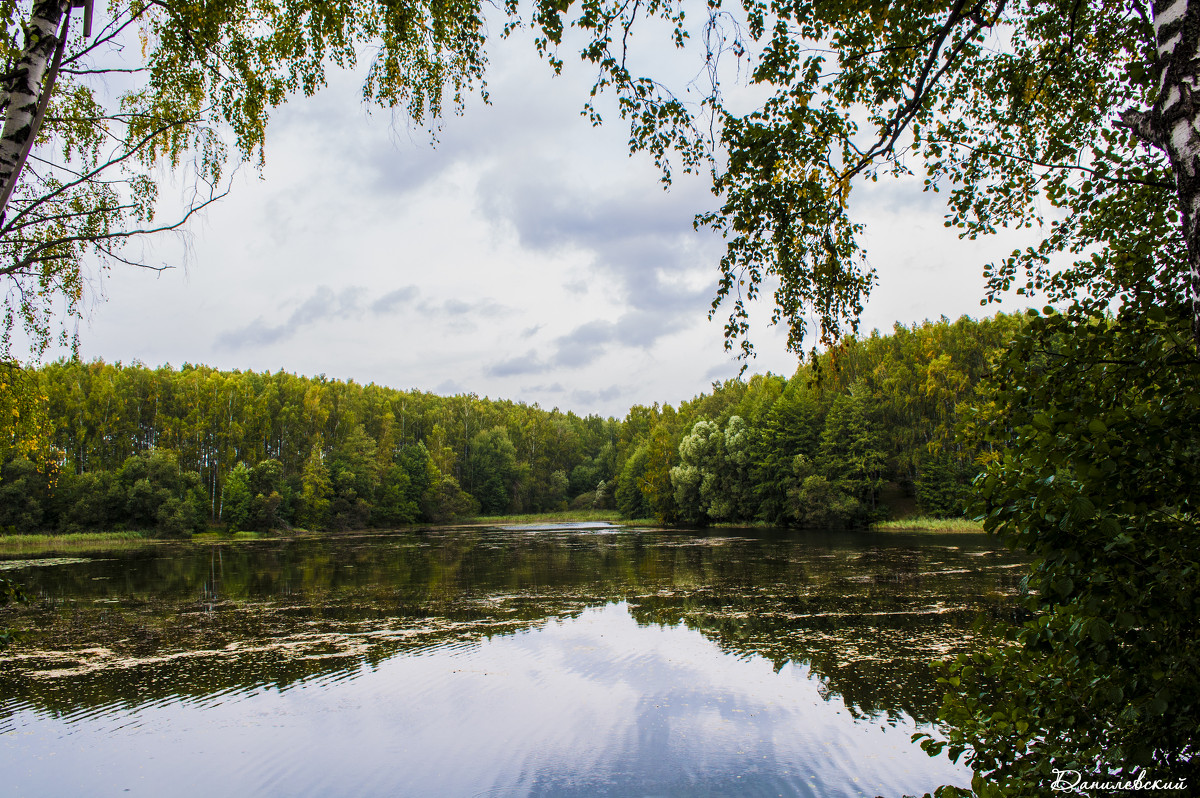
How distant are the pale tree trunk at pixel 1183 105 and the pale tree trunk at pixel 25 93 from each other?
524 cm

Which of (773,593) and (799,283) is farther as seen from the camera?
(773,593)

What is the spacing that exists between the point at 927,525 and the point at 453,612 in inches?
1257

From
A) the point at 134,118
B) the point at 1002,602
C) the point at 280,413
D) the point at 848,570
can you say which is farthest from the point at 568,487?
the point at 134,118

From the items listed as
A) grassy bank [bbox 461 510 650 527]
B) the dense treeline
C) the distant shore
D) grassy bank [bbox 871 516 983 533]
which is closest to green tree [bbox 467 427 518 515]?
grassy bank [bbox 461 510 650 527]

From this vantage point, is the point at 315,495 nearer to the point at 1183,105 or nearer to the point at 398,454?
the point at 398,454

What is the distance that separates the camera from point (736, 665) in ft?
29.5

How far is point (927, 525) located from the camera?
119 ft

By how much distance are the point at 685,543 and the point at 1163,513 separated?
101 ft

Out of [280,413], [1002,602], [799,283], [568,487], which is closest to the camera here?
[799,283]

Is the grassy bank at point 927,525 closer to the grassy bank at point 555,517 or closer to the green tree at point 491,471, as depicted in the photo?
the grassy bank at point 555,517

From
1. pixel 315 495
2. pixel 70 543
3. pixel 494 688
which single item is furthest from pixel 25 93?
pixel 315 495

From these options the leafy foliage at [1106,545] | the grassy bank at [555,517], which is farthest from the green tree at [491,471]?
the leafy foliage at [1106,545]

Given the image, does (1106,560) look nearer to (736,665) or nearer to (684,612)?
(736,665)

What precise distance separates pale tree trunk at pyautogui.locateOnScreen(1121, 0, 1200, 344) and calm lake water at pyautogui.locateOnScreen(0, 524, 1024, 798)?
499 cm
